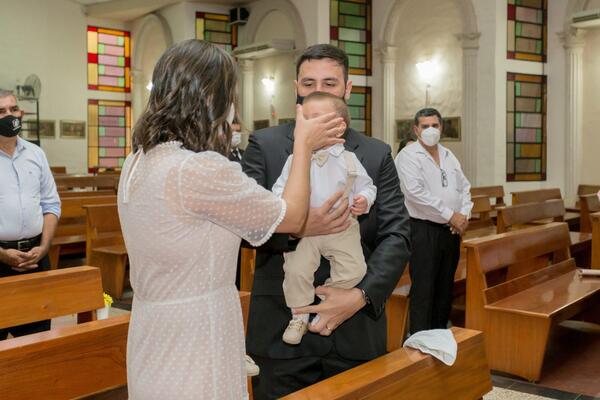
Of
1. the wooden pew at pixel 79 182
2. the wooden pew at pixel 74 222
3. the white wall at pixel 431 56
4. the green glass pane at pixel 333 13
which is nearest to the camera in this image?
the wooden pew at pixel 74 222

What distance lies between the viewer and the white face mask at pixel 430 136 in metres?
5.46

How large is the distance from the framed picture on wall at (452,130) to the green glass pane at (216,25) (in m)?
6.05

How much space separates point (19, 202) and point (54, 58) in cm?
1524

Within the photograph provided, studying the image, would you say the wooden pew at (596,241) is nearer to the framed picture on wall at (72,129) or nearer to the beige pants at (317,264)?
the beige pants at (317,264)

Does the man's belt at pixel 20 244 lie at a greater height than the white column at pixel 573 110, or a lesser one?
lesser

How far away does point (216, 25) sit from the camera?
16.4m

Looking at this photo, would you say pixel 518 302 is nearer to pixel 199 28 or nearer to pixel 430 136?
pixel 430 136

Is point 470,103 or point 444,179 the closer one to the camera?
point 444,179

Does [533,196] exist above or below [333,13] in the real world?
below

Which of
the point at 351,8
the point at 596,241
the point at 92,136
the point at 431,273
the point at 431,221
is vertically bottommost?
the point at 431,273

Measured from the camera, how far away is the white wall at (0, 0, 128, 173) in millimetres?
17812

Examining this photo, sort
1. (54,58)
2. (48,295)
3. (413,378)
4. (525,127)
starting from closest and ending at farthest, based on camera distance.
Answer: (413,378) < (48,295) < (525,127) < (54,58)

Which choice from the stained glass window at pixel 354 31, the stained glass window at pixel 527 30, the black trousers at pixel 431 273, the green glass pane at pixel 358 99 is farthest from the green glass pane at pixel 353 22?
the black trousers at pixel 431 273

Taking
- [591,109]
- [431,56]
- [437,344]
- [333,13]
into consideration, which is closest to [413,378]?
[437,344]
